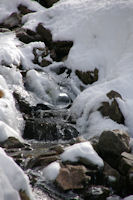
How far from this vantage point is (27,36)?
41.1 feet

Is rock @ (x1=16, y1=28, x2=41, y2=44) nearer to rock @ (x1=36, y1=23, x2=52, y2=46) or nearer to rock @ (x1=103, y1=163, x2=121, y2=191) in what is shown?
rock @ (x1=36, y1=23, x2=52, y2=46)

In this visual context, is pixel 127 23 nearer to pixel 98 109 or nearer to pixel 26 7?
pixel 98 109

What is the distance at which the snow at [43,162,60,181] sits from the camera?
5.32 m

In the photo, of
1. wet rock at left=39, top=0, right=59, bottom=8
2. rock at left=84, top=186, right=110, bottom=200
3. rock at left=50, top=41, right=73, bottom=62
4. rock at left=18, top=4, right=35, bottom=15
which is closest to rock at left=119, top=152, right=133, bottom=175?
rock at left=84, top=186, right=110, bottom=200

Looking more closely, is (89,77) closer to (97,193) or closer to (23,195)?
(97,193)

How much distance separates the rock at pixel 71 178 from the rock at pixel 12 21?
10587 mm

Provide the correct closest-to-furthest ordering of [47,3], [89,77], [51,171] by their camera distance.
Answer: [51,171] < [89,77] < [47,3]

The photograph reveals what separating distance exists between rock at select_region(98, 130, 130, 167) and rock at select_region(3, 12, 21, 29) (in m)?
9.88

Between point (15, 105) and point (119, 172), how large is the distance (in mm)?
3937

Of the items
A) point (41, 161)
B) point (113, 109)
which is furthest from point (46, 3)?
point (41, 161)

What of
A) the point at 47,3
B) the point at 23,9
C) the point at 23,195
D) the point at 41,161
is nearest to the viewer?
the point at 23,195

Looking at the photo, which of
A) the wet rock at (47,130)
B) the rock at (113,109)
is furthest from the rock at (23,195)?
the rock at (113,109)

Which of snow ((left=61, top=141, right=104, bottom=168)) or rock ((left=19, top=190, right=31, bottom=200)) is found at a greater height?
rock ((left=19, top=190, right=31, bottom=200))

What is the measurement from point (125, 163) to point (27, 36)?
7978 mm
